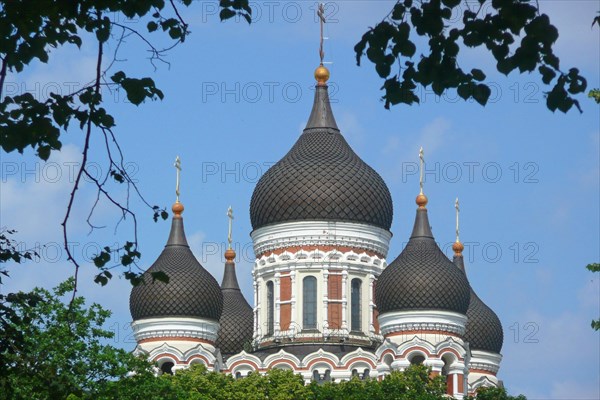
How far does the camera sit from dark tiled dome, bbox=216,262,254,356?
5222 centimetres

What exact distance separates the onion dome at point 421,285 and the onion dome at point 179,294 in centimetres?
501

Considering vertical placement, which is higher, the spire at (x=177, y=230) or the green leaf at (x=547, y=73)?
the spire at (x=177, y=230)

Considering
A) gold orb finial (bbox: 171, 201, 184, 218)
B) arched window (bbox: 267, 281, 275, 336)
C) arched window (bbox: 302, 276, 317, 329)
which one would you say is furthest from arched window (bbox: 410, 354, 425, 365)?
gold orb finial (bbox: 171, 201, 184, 218)

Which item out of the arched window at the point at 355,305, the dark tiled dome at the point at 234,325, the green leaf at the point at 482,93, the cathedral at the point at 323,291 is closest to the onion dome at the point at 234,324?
the dark tiled dome at the point at 234,325

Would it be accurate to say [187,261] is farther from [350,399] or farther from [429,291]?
[350,399]

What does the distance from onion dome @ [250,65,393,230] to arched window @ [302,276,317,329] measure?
6.27 ft

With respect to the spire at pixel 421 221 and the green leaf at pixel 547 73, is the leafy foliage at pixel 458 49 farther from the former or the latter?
the spire at pixel 421 221

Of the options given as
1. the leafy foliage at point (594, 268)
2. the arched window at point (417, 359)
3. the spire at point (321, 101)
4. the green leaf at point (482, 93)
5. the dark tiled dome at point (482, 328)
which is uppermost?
the spire at point (321, 101)

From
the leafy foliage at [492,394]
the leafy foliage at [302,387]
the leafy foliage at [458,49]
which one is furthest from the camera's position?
the leafy foliage at [492,394]

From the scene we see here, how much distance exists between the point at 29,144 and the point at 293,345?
36185 mm

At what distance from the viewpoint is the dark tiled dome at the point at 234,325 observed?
5222 centimetres

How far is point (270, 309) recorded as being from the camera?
4862cm

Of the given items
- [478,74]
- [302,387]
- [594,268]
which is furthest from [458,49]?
[302,387]

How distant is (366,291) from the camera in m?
48.3
